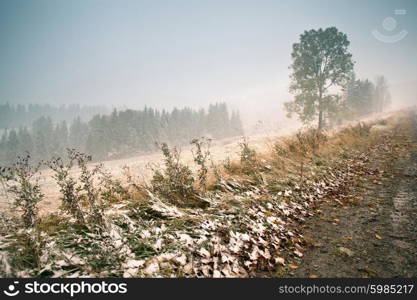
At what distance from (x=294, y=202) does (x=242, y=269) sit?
8.02 ft

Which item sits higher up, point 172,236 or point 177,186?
point 177,186

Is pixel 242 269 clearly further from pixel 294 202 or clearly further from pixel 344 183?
pixel 344 183

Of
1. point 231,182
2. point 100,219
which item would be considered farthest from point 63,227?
point 231,182

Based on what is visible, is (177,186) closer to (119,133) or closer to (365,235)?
(365,235)

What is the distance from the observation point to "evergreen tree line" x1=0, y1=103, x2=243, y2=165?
70.2 metres

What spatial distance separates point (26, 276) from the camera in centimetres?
214

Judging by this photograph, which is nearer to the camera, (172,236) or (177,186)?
(172,236)

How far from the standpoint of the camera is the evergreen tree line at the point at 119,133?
7025cm

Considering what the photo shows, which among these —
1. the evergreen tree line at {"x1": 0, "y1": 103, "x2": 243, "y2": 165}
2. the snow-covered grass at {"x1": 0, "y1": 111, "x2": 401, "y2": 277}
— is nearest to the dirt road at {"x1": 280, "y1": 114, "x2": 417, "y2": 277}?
the snow-covered grass at {"x1": 0, "y1": 111, "x2": 401, "y2": 277}

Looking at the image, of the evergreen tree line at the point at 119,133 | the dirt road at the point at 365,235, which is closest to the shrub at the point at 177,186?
the dirt road at the point at 365,235

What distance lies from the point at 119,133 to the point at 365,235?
254 ft

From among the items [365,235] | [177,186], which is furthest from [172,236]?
[365,235]

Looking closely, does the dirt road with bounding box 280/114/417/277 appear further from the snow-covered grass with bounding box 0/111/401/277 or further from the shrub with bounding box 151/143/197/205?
the shrub with bounding box 151/143/197/205

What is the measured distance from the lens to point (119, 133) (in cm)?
7400
